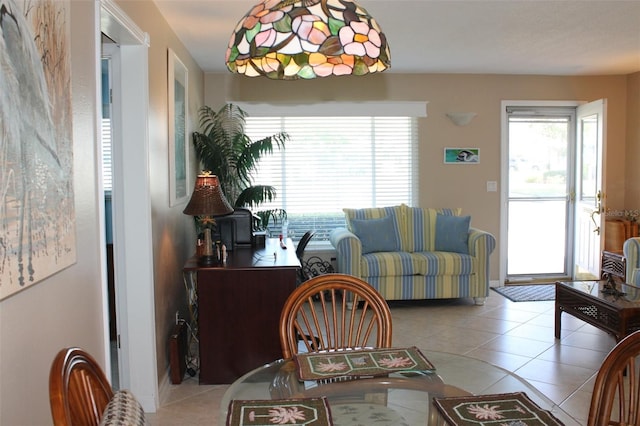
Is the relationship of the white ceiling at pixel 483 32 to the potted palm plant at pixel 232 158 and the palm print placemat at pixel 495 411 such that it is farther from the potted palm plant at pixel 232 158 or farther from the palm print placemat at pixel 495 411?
the palm print placemat at pixel 495 411

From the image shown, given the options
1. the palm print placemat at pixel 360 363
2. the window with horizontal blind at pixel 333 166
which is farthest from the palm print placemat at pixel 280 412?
the window with horizontal blind at pixel 333 166

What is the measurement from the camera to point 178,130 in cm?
425

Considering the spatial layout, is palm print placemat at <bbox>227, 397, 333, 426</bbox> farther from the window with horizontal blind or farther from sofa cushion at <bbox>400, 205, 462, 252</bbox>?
the window with horizontal blind

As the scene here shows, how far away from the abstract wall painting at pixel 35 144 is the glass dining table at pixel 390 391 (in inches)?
26.3

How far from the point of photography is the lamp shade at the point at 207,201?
12.1ft

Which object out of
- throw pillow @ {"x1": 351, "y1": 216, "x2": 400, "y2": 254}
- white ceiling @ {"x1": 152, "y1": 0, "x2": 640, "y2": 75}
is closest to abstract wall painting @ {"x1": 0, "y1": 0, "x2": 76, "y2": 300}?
white ceiling @ {"x1": 152, "y1": 0, "x2": 640, "y2": 75}

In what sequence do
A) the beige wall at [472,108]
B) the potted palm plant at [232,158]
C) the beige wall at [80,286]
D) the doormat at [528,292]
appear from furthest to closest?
1. the beige wall at [472,108]
2. the doormat at [528,292]
3. the potted palm plant at [232,158]
4. the beige wall at [80,286]

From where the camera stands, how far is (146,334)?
3.33 meters

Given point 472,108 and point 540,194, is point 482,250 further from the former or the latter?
point 472,108

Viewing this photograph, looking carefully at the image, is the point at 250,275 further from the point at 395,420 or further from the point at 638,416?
the point at 638,416

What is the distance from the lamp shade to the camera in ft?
12.1

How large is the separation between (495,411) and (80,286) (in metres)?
1.42

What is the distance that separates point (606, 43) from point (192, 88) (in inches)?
143

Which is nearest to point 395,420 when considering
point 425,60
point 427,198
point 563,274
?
point 425,60
